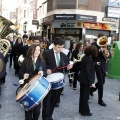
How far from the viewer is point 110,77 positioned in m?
12.3

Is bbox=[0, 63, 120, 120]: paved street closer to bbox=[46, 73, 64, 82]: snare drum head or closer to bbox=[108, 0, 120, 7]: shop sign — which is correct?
bbox=[46, 73, 64, 82]: snare drum head

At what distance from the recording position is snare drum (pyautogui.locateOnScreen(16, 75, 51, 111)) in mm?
4637

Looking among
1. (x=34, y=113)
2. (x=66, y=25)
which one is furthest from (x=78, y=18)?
(x=34, y=113)

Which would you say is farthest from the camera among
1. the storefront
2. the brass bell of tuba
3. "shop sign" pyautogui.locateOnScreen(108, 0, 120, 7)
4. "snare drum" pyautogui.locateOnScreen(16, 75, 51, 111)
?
the storefront

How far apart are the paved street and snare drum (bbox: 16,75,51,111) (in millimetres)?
1409

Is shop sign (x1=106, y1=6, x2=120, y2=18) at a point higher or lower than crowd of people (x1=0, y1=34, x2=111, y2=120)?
higher

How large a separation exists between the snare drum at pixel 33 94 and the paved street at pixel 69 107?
1.41 metres

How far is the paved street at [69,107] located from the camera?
6.30 metres

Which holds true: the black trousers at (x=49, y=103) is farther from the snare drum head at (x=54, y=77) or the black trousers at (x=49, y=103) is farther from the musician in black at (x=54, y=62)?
the snare drum head at (x=54, y=77)

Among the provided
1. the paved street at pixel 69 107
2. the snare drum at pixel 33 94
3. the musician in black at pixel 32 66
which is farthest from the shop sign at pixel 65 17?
the snare drum at pixel 33 94

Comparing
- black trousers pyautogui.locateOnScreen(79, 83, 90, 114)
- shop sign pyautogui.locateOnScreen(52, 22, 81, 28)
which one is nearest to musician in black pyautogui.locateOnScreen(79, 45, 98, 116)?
black trousers pyautogui.locateOnScreen(79, 83, 90, 114)

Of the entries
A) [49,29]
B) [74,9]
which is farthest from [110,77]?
[49,29]

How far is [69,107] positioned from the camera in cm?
715

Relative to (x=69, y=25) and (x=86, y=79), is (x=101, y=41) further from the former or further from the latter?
(x=69, y=25)
